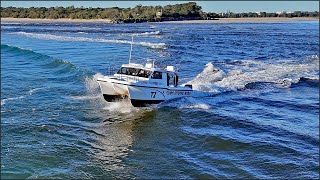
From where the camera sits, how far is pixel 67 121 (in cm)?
2014

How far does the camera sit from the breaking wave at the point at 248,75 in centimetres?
3046

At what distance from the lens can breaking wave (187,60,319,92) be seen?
30462mm

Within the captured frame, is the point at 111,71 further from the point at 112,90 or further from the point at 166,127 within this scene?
the point at 166,127

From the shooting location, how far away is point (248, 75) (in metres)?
34.0

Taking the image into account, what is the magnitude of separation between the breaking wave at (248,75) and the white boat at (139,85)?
5.02 meters

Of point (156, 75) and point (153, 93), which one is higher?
point (156, 75)

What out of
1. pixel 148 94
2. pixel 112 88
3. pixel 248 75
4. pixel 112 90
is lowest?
pixel 248 75

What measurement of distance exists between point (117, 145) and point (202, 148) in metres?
3.42

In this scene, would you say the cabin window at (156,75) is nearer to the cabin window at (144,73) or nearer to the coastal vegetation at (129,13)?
the cabin window at (144,73)

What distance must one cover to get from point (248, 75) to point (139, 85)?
1409cm

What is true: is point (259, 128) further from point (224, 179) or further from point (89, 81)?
point (89, 81)

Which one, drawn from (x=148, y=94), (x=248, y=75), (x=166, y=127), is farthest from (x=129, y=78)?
(x=248, y=75)

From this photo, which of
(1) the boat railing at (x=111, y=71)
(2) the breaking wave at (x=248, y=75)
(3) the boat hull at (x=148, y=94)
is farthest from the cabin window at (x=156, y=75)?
(1) the boat railing at (x=111, y=71)

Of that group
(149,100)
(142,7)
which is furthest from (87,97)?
(142,7)
